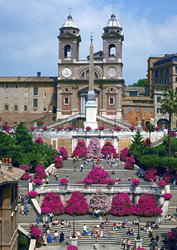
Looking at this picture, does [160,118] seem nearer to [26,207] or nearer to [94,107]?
[94,107]

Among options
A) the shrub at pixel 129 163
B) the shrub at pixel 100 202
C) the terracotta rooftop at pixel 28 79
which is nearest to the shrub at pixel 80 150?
the shrub at pixel 129 163

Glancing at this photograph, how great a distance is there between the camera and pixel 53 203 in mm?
40188

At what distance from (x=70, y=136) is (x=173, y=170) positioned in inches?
923

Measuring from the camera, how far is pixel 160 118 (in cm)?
8906

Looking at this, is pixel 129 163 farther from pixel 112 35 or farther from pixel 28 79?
pixel 28 79

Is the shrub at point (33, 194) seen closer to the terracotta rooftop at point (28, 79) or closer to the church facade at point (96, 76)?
the church facade at point (96, 76)

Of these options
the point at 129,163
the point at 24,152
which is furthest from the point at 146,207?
the point at 24,152

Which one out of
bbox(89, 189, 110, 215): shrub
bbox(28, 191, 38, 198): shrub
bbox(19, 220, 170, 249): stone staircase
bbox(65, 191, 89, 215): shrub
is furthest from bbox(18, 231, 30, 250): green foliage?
bbox(89, 189, 110, 215): shrub

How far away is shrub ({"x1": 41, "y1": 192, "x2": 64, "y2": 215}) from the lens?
39781mm

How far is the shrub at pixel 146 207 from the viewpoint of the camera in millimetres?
39719

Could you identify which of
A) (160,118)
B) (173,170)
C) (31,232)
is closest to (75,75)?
(160,118)

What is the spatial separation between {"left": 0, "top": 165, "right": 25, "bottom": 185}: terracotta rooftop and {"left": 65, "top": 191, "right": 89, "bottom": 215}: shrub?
48.4 feet

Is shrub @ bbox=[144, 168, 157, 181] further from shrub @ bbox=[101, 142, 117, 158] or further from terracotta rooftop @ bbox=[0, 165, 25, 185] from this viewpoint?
terracotta rooftop @ bbox=[0, 165, 25, 185]

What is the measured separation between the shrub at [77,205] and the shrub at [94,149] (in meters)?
24.1
